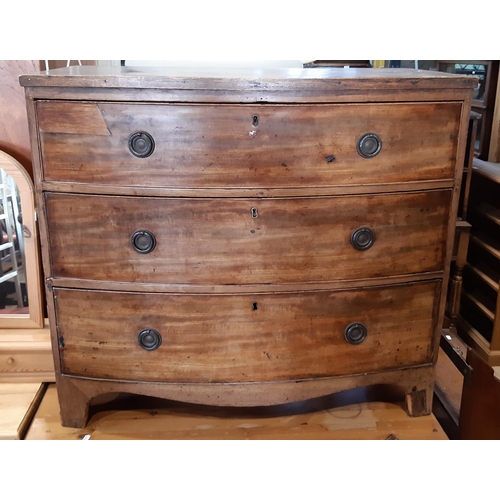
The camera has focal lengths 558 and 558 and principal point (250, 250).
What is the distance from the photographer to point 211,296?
1.46 meters

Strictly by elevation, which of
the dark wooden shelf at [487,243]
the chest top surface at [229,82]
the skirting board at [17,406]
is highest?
the chest top surface at [229,82]

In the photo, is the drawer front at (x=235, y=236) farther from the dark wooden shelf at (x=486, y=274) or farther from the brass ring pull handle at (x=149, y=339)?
the dark wooden shelf at (x=486, y=274)

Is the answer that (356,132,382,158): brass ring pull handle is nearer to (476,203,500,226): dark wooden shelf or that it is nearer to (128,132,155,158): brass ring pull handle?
(128,132,155,158): brass ring pull handle

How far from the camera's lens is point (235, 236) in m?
1.41

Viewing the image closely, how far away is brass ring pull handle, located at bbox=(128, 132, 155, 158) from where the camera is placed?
134 cm

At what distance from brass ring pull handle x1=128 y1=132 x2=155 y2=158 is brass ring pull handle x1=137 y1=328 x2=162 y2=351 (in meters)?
0.47

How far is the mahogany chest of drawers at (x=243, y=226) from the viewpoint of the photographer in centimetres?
133

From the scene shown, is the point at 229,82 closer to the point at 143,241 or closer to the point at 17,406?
the point at 143,241

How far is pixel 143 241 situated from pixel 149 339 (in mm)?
277

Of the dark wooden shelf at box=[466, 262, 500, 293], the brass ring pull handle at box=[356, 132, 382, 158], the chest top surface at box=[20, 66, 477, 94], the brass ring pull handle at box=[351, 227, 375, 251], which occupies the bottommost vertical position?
the dark wooden shelf at box=[466, 262, 500, 293]

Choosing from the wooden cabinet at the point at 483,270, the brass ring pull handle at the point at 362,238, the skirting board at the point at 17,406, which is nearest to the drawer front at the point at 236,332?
the brass ring pull handle at the point at 362,238

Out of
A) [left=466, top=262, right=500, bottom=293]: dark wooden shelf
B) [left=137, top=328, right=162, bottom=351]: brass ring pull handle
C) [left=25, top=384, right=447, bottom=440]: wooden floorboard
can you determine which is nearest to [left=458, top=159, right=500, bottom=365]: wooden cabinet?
[left=466, top=262, right=500, bottom=293]: dark wooden shelf
